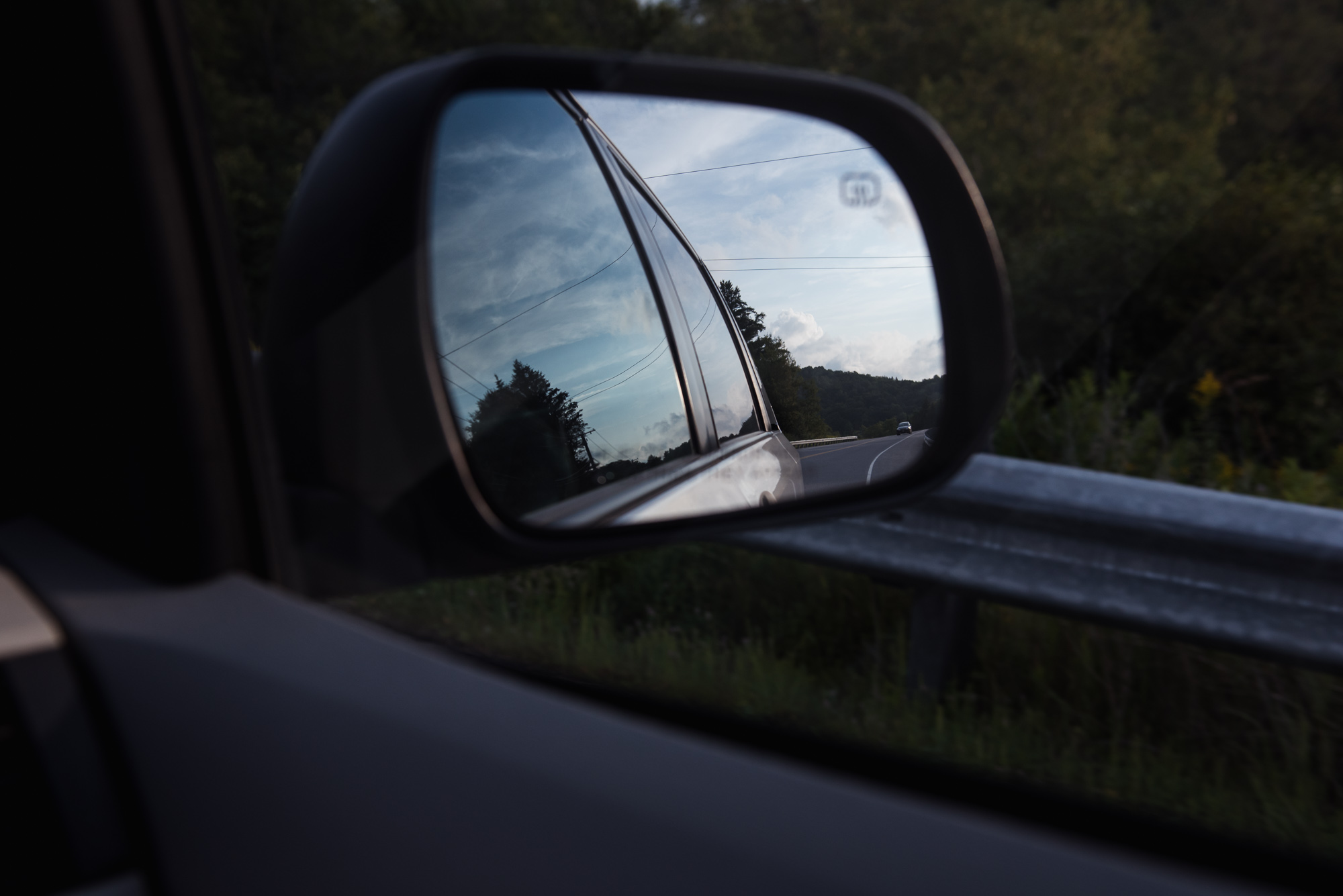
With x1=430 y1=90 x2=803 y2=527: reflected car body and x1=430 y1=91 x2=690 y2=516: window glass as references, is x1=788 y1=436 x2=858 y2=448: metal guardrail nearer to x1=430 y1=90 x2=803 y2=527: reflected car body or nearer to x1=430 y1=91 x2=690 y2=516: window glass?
x1=430 y1=90 x2=803 y2=527: reflected car body

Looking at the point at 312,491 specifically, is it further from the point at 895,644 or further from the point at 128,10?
the point at 895,644

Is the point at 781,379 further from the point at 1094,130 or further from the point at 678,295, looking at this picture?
the point at 1094,130

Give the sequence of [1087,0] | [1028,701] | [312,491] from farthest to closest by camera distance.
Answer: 1. [1087,0]
2. [1028,701]
3. [312,491]

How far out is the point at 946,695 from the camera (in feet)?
10.4

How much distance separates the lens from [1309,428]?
27.4 ft

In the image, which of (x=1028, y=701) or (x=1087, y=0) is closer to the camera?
(x=1028, y=701)

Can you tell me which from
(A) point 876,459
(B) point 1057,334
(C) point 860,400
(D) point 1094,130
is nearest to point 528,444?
(A) point 876,459

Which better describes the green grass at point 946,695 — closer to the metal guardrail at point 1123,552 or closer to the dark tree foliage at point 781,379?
the metal guardrail at point 1123,552

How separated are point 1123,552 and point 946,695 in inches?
28.6

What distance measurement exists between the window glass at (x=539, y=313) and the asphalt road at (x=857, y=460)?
0.93ft

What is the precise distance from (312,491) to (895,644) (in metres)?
2.87

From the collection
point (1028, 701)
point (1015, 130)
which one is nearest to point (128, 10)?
point (1028, 701)

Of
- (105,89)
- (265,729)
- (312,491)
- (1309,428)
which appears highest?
(105,89)

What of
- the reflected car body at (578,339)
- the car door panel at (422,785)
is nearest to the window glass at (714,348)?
the reflected car body at (578,339)
